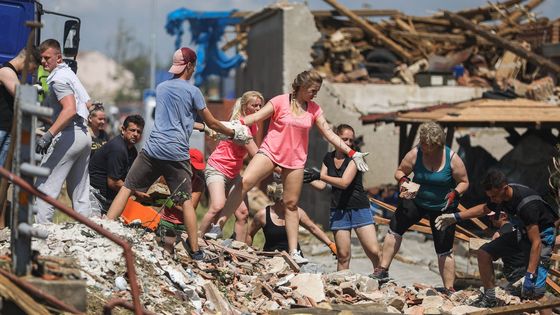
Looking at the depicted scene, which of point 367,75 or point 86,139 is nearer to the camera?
point 86,139

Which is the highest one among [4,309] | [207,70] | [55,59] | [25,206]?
[55,59]

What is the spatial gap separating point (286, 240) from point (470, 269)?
15.3 feet

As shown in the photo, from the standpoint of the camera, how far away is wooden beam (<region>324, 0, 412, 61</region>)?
78.8ft

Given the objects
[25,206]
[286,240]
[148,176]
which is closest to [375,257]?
[286,240]

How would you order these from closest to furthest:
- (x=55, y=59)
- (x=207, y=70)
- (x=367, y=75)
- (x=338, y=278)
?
1. (x=55, y=59)
2. (x=338, y=278)
3. (x=367, y=75)
4. (x=207, y=70)

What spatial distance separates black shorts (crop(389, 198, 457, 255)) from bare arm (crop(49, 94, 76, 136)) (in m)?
3.47

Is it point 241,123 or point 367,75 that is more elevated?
point 241,123

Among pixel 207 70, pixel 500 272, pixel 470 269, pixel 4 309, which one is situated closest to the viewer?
pixel 4 309

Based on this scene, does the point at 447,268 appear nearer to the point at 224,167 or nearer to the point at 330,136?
the point at 330,136

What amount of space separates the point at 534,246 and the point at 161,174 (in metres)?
3.34

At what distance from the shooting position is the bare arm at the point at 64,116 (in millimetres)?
8758

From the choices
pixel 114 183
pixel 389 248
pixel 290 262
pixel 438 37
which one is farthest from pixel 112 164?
pixel 438 37

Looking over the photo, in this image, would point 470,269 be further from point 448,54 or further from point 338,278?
point 448,54

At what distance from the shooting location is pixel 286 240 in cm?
1066
